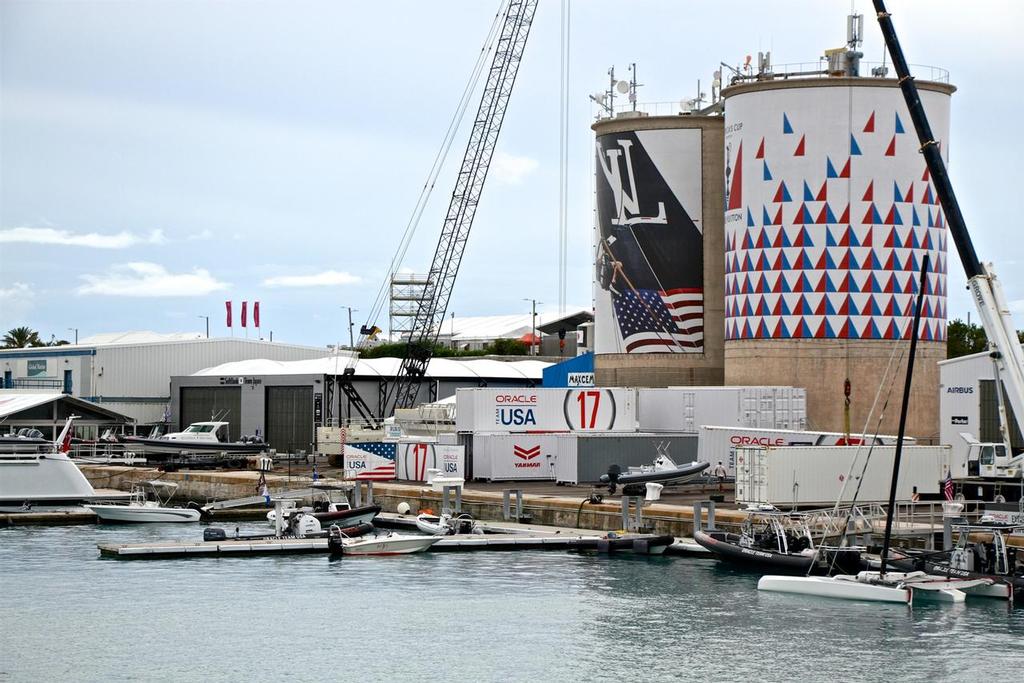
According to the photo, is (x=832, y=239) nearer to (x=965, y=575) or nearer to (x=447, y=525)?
(x=447, y=525)

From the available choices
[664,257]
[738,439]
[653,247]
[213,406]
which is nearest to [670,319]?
[664,257]

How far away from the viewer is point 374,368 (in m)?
106

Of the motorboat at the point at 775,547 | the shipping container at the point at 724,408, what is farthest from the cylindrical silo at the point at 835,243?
the motorboat at the point at 775,547

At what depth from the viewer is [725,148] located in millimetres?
87188

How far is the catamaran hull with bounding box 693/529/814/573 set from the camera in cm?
4850

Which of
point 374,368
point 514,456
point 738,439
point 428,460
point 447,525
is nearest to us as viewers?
point 447,525

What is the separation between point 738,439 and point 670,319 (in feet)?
72.9

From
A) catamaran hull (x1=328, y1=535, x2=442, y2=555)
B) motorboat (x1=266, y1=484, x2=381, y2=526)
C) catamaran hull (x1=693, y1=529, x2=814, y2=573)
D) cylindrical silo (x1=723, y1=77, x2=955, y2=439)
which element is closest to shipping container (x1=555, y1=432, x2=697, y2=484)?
motorboat (x1=266, y1=484, x2=381, y2=526)

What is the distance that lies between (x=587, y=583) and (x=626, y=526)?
833 cm

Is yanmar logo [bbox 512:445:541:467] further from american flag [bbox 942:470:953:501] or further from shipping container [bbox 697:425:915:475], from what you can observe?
american flag [bbox 942:470:953:501]

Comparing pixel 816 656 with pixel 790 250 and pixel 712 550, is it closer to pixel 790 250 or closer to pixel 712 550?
pixel 712 550

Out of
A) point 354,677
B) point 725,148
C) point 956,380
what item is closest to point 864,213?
point 725,148

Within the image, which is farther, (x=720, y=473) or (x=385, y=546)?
(x=720, y=473)

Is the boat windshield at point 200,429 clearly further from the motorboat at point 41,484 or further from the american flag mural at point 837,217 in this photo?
the american flag mural at point 837,217
